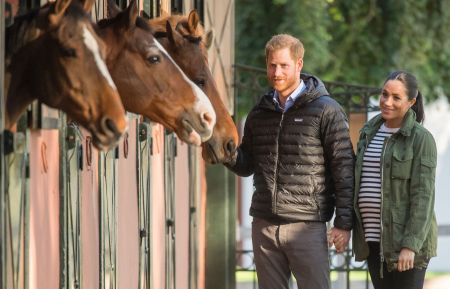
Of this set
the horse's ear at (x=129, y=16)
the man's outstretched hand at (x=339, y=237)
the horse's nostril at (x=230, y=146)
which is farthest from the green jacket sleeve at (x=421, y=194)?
the horse's ear at (x=129, y=16)

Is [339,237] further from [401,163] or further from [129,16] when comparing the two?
[129,16]

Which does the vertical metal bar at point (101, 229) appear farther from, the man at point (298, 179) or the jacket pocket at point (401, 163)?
the jacket pocket at point (401, 163)

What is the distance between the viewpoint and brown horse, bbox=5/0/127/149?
534 centimetres

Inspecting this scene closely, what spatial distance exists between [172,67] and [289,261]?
64.4 inches

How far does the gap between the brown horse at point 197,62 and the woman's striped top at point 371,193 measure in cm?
64

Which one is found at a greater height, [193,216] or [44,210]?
[44,210]

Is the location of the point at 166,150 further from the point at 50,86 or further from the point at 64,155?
the point at 50,86

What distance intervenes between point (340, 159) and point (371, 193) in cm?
22

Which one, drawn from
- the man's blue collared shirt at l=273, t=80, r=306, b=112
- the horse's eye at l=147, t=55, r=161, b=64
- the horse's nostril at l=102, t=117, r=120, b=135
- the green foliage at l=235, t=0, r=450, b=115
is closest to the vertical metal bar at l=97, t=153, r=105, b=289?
the man's blue collared shirt at l=273, t=80, r=306, b=112

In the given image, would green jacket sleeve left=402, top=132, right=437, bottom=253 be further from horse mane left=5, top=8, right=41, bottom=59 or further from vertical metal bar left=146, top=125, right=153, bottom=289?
horse mane left=5, top=8, right=41, bottom=59

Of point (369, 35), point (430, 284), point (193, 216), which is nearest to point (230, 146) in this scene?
point (193, 216)

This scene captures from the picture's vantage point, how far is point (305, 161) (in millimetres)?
7508

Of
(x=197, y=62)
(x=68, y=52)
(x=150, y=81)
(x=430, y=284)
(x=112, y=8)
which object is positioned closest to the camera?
(x=68, y=52)

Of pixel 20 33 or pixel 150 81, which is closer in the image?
pixel 20 33
